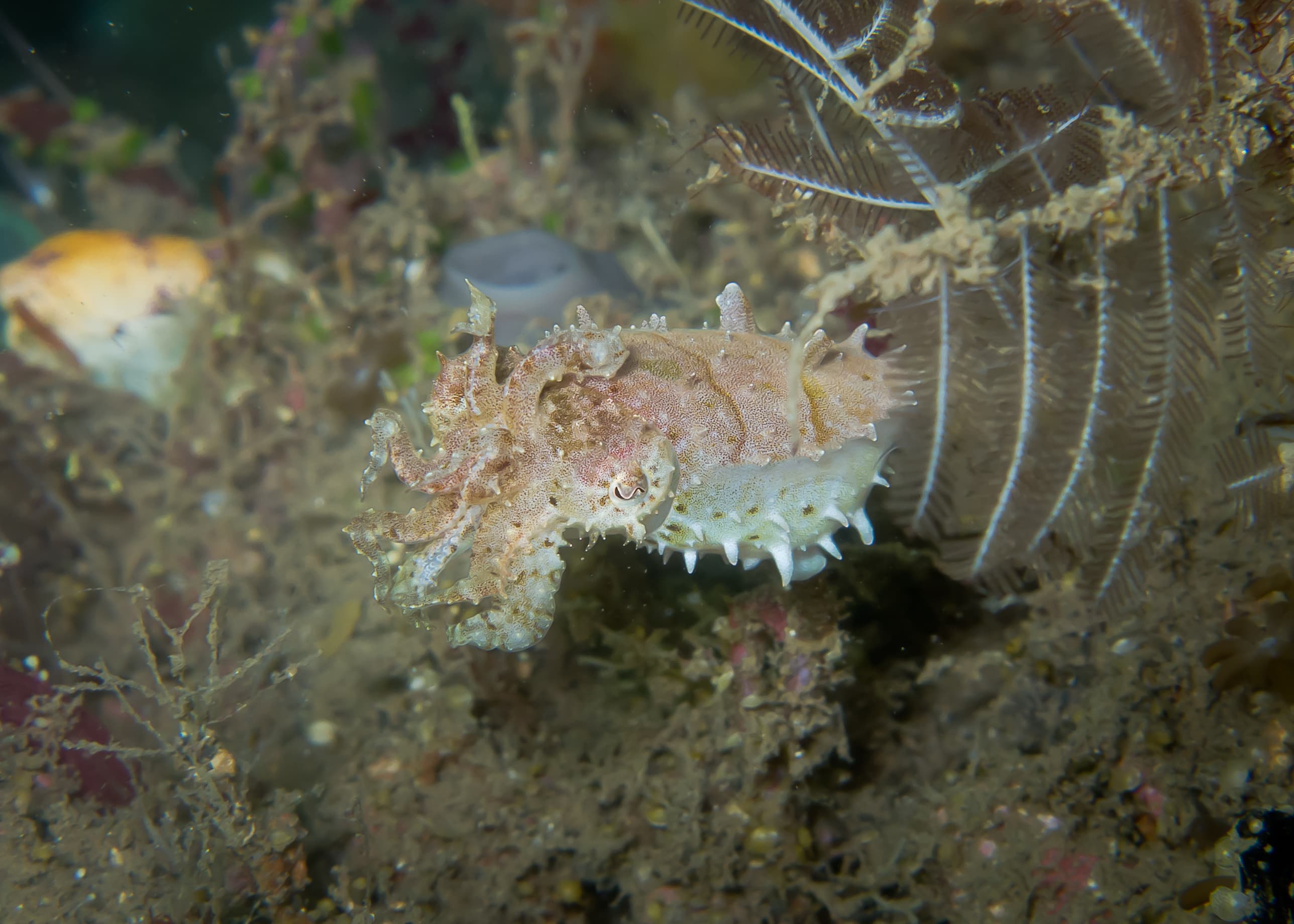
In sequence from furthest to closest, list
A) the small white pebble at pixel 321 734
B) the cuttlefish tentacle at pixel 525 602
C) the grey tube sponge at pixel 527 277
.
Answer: the grey tube sponge at pixel 527 277 < the small white pebble at pixel 321 734 < the cuttlefish tentacle at pixel 525 602

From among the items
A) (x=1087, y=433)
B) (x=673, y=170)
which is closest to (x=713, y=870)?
(x=1087, y=433)

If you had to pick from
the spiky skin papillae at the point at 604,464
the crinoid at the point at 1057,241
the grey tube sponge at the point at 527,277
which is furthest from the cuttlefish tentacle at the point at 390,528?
the grey tube sponge at the point at 527,277

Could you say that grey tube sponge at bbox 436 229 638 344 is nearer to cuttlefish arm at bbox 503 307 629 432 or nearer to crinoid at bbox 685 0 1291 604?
crinoid at bbox 685 0 1291 604

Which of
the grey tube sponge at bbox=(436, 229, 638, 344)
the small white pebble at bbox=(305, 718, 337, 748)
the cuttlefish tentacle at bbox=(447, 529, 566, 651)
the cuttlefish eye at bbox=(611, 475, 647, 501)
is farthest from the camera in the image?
the grey tube sponge at bbox=(436, 229, 638, 344)

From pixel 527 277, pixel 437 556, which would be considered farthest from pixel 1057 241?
pixel 527 277

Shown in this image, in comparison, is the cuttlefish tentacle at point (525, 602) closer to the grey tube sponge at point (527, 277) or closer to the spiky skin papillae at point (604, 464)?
the spiky skin papillae at point (604, 464)

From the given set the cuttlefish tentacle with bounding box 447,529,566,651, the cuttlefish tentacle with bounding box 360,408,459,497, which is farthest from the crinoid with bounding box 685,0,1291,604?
the cuttlefish tentacle with bounding box 360,408,459,497

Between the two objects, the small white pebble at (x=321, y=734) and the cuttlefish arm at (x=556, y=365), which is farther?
the small white pebble at (x=321, y=734)

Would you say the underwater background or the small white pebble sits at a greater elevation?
the underwater background
